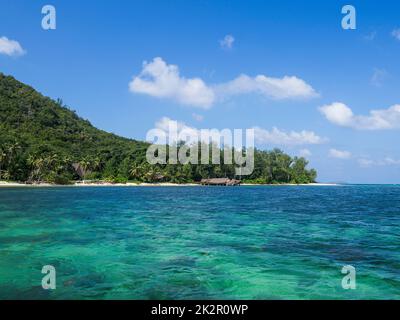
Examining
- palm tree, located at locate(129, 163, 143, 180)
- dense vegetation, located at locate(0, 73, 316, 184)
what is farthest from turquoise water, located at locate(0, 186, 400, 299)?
palm tree, located at locate(129, 163, 143, 180)

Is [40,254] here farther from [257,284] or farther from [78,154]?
[78,154]

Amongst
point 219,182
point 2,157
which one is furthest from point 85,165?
point 219,182

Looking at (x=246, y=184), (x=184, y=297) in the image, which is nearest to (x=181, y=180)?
(x=246, y=184)

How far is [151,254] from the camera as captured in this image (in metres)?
17.2

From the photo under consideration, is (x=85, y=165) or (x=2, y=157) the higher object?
(x=2, y=157)

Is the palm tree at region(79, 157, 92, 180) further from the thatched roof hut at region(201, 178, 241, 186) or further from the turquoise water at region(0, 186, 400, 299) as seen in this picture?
the turquoise water at region(0, 186, 400, 299)

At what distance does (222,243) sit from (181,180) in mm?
131685

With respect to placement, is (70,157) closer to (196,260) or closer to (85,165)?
(85,165)

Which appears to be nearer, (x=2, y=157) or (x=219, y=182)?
(x=2, y=157)

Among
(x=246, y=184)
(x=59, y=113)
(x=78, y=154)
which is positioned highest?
(x=59, y=113)

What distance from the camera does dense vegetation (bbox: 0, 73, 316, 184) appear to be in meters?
114

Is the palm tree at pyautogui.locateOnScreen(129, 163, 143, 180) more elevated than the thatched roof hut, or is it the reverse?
the palm tree at pyautogui.locateOnScreen(129, 163, 143, 180)

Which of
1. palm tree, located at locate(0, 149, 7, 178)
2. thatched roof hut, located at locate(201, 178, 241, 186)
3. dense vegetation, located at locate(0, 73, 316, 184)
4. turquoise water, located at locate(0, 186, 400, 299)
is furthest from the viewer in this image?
thatched roof hut, located at locate(201, 178, 241, 186)

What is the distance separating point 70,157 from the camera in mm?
132125
